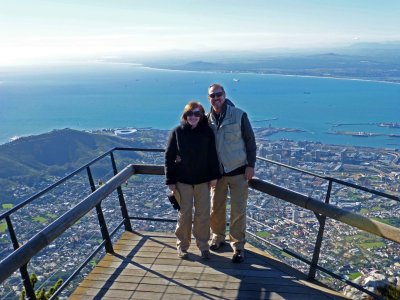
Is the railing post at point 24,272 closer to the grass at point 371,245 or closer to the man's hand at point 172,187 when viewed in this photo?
the man's hand at point 172,187

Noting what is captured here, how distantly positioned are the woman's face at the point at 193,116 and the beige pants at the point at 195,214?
29.4 inches

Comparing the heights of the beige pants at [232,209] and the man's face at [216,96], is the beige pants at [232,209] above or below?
below

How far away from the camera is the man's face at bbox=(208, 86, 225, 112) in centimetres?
460

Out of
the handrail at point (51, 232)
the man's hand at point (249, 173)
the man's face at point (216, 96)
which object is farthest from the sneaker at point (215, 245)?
the man's face at point (216, 96)

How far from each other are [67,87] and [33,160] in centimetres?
10446

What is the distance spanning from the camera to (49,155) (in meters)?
29.8

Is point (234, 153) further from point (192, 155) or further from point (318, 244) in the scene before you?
point (318, 244)

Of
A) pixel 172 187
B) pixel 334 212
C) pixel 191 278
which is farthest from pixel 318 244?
pixel 172 187

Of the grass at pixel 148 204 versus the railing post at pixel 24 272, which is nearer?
the railing post at pixel 24 272

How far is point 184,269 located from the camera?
492 centimetres

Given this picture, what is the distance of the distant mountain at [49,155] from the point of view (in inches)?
1025

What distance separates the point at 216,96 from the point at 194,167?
2.71 feet

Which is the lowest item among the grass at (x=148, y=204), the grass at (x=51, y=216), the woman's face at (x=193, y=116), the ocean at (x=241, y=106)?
the ocean at (x=241, y=106)

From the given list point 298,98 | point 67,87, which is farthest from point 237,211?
point 67,87
